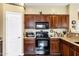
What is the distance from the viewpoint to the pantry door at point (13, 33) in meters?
7.17

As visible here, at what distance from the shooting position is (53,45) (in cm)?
943

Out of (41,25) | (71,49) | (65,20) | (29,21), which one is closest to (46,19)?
(41,25)

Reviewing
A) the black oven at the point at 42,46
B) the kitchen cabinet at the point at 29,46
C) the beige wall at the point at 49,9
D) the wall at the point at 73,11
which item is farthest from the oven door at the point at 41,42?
the beige wall at the point at 49,9

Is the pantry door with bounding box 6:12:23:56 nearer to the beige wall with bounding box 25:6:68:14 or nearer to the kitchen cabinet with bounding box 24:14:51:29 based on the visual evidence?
the kitchen cabinet with bounding box 24:14:51:29

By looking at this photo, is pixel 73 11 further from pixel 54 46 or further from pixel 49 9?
pixel 54 46

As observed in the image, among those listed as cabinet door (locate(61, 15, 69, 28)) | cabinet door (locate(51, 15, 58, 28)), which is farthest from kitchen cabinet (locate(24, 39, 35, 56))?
cabinet door (locate(61, 15, 69, 28))

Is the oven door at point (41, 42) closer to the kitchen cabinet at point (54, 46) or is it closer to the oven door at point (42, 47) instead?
the oven door at point (42, 47)

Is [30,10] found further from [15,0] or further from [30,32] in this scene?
[15,0]

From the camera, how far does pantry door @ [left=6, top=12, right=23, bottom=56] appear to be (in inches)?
282

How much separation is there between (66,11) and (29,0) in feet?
29.3

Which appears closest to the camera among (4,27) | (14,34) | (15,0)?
(15,0)

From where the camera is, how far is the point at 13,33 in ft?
24.4

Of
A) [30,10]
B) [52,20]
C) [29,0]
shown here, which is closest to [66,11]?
[52,20]

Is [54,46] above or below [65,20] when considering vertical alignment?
below
